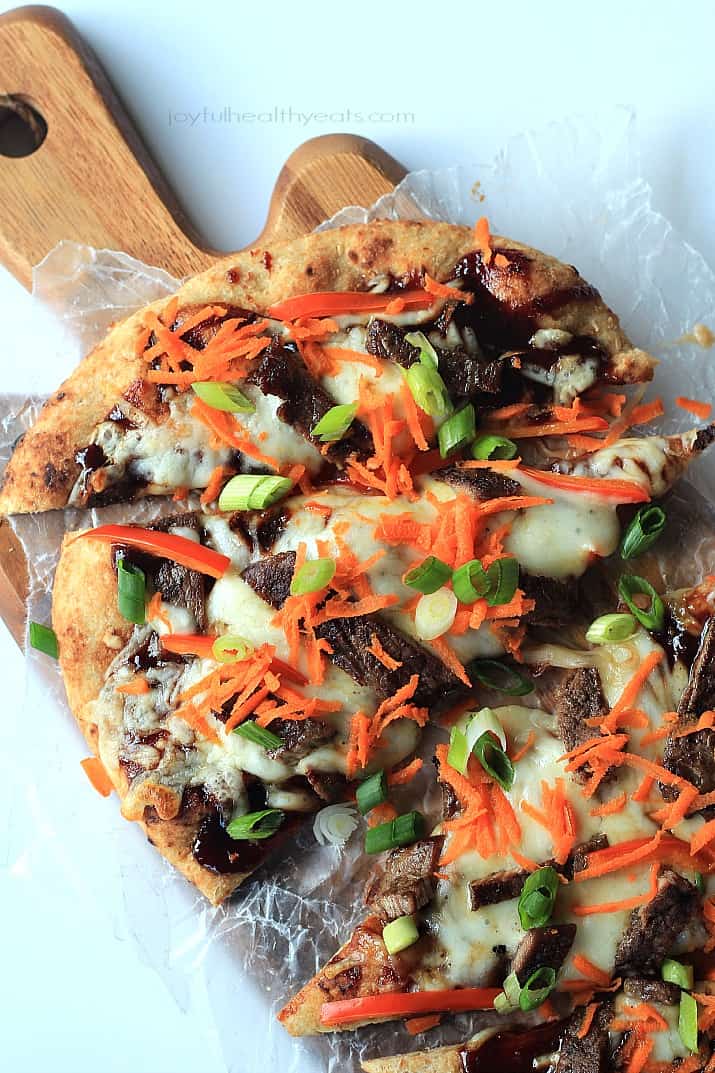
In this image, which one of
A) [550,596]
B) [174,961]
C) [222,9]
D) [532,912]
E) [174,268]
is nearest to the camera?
[532,912]

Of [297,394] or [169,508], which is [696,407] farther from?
[169,508]

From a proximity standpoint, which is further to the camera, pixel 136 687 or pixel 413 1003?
pixel 136 687

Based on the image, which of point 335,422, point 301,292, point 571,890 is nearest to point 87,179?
point 301,292

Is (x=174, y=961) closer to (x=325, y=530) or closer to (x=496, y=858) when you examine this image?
(x=496, y=858)

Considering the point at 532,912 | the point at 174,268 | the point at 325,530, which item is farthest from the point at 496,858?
the point at 174,268

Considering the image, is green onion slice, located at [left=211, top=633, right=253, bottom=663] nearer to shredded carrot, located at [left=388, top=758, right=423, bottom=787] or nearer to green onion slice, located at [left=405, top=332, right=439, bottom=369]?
shredded carrot, located at [left=388, top=758, right=423, bottom=787]

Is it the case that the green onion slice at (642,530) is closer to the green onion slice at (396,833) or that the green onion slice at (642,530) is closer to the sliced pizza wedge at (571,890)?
the sliced pizza wedge at (571,890)
